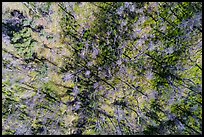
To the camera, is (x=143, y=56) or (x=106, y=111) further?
(x=106, y=111)

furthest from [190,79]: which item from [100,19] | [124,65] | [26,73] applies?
[26,73]

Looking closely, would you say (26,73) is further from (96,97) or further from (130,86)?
(130,86)

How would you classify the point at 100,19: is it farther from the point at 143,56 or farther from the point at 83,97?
the point at 83,97

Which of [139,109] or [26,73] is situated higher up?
[26,73]

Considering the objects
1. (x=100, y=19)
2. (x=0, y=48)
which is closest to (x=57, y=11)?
(x=100, y=19)

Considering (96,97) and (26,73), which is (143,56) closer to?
(96,97)

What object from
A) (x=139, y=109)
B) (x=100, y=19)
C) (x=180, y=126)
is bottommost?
(x=180, y=126)

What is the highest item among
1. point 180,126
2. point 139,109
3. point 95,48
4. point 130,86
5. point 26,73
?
point 95,48

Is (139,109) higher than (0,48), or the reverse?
(0,48)

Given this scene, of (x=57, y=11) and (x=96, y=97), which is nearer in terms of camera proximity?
(x=57, y=11)
